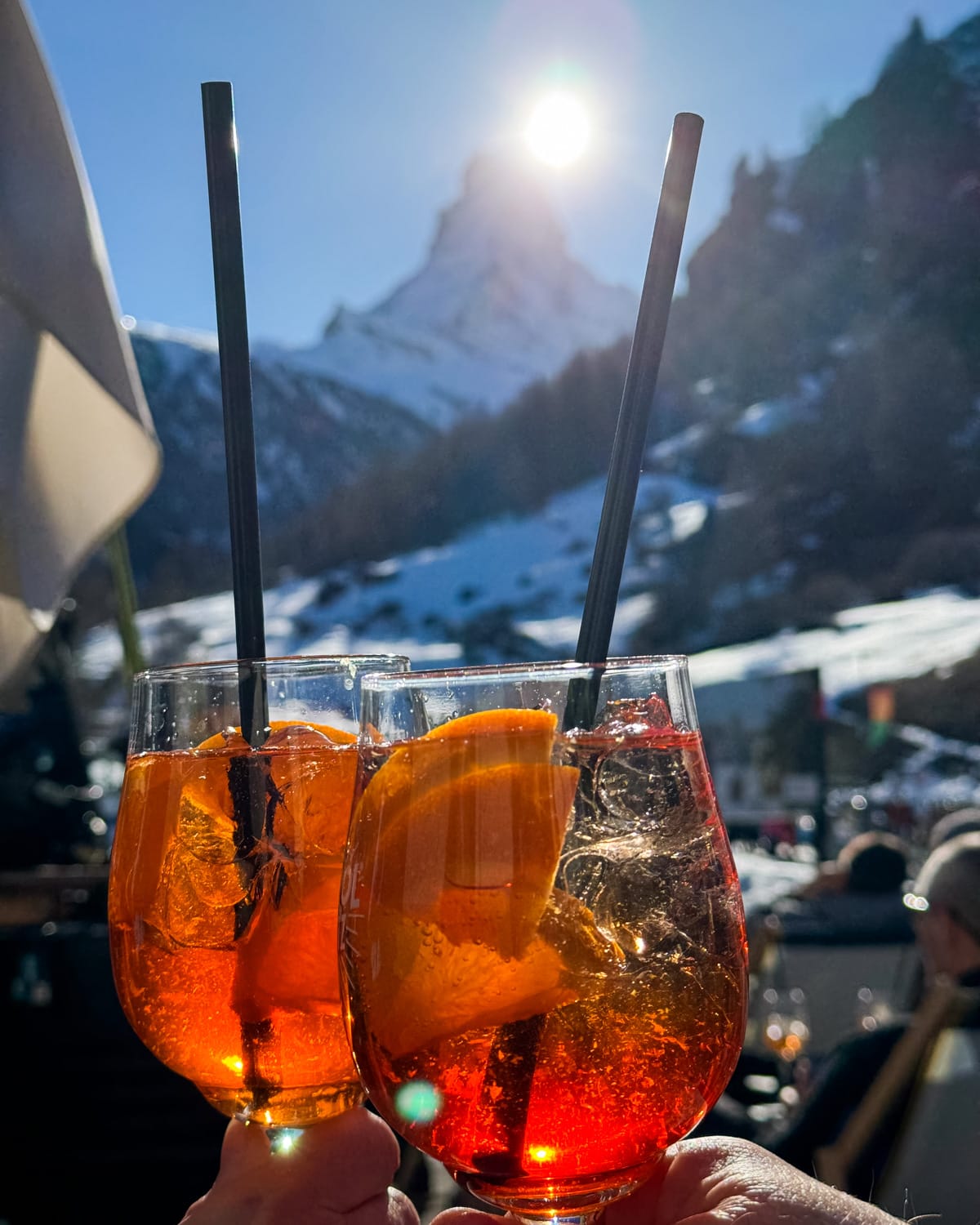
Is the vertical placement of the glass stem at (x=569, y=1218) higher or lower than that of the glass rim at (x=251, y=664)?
lower

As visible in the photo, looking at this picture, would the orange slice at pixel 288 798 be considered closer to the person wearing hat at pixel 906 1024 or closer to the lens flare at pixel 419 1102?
the lens flare at pixel 419 1102

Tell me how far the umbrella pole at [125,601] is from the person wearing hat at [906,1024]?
76.7 inches

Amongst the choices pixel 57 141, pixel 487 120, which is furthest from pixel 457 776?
pixel 487 120

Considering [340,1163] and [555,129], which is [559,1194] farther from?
[555,129]

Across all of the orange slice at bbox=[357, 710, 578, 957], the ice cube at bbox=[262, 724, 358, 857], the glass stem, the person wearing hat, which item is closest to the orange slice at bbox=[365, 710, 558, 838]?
the orange slice at bbox=[357, 710, 578, 957]

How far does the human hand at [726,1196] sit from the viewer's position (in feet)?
2.22

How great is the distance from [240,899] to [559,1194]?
0.30 meters

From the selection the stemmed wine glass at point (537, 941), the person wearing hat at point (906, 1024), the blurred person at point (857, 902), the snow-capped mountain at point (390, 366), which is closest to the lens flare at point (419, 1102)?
the stemmed wine glass at point (537, 941)

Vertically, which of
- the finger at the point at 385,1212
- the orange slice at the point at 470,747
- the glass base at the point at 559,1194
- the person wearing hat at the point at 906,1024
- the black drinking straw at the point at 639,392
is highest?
the black drinking straw at the point at 639,392

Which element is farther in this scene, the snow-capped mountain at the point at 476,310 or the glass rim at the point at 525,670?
the snow-capped mountain at the point at 476,310

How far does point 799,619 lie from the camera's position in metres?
7.68

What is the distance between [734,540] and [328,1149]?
9.08 m

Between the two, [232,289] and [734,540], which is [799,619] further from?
[232,289]

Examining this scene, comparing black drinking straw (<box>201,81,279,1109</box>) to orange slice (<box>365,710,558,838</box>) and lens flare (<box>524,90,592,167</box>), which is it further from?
lens flare (<box>524,90,592,167</box>)
